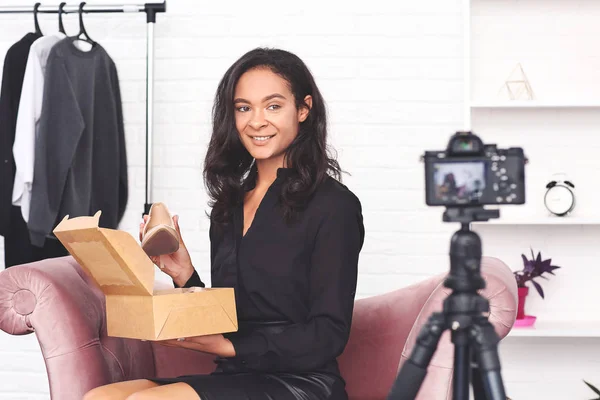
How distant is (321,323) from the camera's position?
188 cm

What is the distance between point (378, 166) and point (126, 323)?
72.2 inches

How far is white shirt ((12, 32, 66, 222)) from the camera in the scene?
316 centimetres

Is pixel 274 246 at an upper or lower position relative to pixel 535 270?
upper

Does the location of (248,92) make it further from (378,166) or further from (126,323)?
(378,166)

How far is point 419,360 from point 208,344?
2.02 feet

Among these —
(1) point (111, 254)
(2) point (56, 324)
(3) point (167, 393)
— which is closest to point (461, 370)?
(3) point (167, 393)

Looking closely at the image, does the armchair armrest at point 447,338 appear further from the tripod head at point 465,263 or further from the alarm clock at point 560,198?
the alarm clock at point 560,198

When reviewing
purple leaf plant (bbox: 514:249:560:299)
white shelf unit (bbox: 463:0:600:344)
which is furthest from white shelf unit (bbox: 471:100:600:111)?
purple leaf plant (bbox: 514:249:560:299)

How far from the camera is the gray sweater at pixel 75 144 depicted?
10.3 feet

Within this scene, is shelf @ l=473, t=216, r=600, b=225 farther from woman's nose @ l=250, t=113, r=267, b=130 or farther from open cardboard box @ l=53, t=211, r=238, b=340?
open cardboard box @ l=53, t=211, r=238, b=340

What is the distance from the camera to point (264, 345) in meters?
1.88

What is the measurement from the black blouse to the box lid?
0.27 m

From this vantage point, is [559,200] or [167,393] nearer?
[167,393]

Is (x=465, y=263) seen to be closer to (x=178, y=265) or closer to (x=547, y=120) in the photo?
(x=178, y=265)
